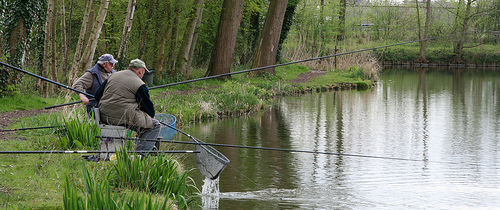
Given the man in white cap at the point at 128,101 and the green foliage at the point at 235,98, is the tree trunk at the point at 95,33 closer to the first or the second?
the green foliage at the point at 235,98

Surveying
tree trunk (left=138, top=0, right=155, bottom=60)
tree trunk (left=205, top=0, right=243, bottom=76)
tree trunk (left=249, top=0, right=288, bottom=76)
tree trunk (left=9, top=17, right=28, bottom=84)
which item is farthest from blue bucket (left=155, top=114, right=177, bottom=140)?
tree trunk (left=249, top=0, right=288, bottom=76)

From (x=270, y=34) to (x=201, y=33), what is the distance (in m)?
4.29

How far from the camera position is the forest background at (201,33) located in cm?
1245

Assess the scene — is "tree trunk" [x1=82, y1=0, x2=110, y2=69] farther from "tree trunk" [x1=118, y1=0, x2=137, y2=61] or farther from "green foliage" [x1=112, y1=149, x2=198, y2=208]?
"green foliage" [x1=112, y1=149, x2=198, y2=208]

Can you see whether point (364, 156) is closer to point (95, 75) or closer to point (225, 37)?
point (95, 75)

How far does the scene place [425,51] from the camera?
149 feet

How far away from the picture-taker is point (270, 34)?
77.7 feet

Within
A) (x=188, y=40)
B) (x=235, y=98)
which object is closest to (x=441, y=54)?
(x=188, y=40)

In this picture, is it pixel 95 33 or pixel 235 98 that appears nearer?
pixel 95 33

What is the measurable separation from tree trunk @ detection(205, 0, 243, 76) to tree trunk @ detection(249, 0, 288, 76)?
292 cm

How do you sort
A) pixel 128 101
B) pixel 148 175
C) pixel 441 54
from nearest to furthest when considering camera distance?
pixel 148 175 < pixel 128 101 < pixel 441 54

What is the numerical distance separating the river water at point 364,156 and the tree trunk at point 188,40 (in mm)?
3823

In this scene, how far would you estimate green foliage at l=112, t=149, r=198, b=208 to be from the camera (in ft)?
18.1

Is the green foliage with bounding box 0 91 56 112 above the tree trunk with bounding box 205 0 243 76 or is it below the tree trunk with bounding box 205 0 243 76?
below
